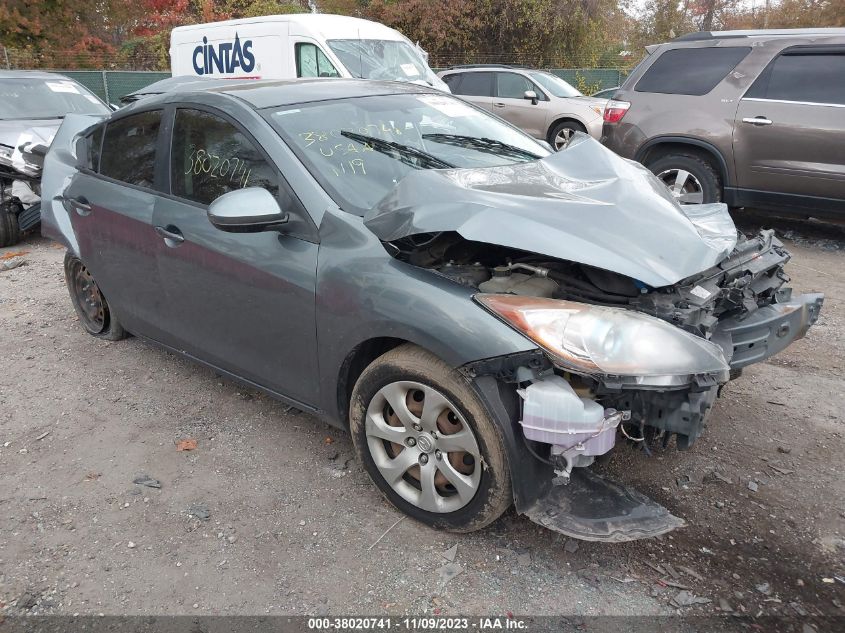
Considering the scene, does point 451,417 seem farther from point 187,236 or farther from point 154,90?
point 154,90

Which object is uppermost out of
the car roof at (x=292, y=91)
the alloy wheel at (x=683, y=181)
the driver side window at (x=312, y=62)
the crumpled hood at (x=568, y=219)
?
the driver side window at (x=312, y=62)

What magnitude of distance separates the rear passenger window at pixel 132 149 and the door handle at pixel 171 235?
33 centimetres

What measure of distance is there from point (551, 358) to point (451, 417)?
0.51 metres

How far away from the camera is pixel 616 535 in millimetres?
2340

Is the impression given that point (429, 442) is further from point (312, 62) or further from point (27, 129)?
point (312, 62)

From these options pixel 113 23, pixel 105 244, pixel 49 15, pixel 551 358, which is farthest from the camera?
pixel 113 23

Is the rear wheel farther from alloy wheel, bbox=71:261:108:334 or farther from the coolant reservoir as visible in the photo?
the coolant reservoir

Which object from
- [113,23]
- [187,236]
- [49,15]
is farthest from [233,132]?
[113,23]

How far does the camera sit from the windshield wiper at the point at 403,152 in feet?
10.4

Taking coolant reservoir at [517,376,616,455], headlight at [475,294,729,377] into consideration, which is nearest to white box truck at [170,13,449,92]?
headlight at [475,294,729,377]

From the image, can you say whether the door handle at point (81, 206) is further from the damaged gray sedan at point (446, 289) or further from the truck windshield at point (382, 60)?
the truck windshield at point (382, 60)

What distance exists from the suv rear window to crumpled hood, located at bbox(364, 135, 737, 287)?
14.9 feet

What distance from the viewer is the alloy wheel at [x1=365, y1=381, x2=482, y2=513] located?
249 cm

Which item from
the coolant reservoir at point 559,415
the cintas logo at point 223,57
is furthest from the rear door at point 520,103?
the coolant reservoir at point 559,415
